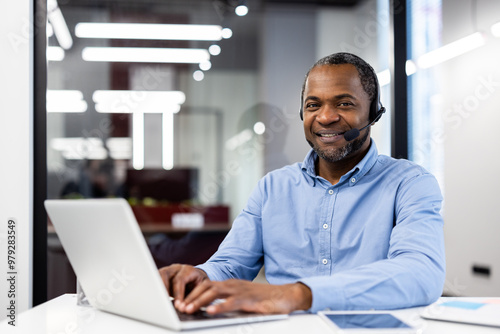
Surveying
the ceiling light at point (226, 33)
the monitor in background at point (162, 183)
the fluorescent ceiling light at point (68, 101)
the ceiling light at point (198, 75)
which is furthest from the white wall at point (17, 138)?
the ceiling light at point (226, 33)

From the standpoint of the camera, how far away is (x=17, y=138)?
2326 mm

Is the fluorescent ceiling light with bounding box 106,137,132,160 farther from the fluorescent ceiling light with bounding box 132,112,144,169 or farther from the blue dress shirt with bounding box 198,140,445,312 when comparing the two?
the blue dress shirt with bounding box 198,140,445,312

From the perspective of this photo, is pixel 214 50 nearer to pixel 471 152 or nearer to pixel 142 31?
pixel 142 31

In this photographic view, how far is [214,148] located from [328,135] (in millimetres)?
1795

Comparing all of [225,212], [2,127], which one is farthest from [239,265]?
[225,212]

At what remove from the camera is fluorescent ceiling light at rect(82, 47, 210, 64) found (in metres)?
3.04

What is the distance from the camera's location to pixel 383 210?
5.09 ft

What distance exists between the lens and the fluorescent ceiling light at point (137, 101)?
9.98 ft

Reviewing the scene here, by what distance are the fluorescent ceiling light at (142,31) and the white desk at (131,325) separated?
7.22ft

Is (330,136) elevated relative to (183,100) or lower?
lower

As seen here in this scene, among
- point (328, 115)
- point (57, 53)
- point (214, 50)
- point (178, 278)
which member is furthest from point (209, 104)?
point (178, 278)

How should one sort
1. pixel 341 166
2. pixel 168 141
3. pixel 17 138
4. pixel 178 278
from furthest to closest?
pixel 168 141
pixel 17 138
pixel 341 166
pixel 178 278

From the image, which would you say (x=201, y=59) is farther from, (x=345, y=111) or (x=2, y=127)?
(x=345, y=111)

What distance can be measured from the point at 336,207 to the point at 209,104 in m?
1.95
